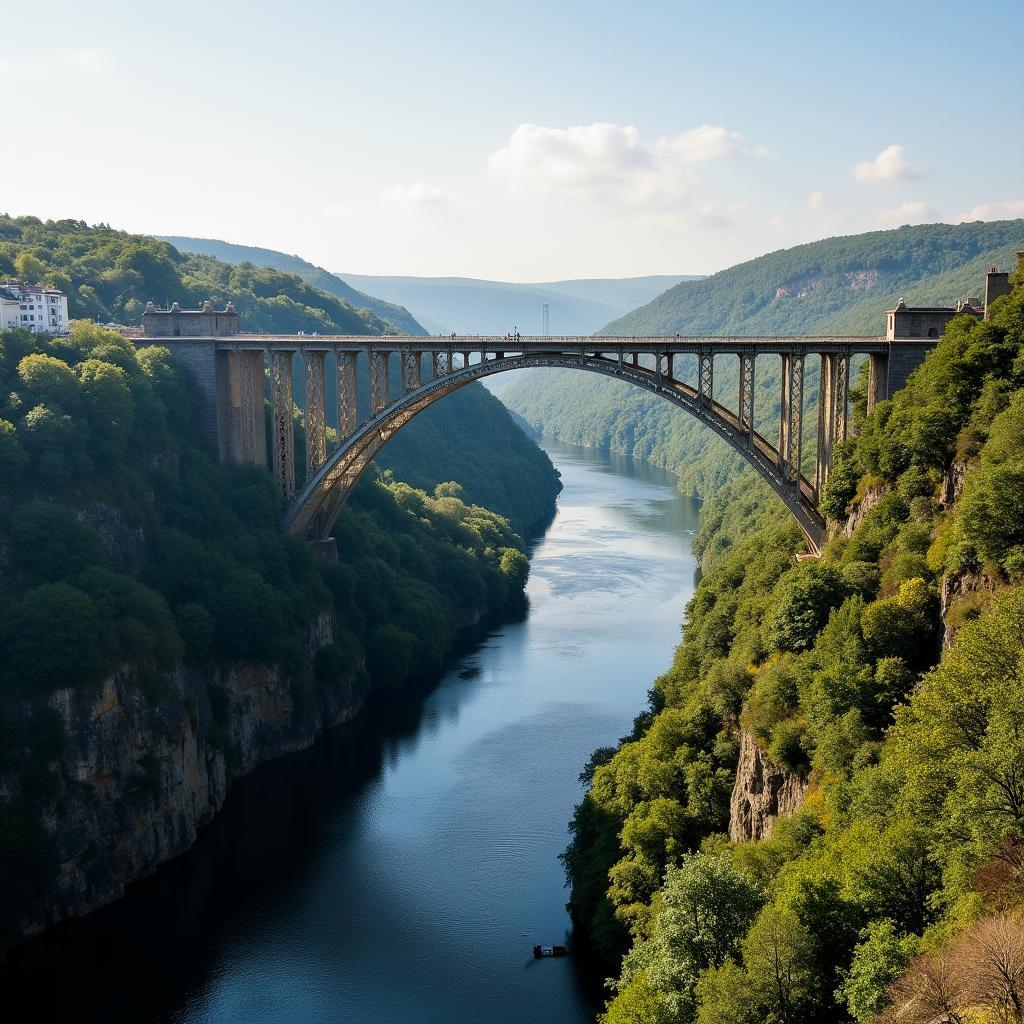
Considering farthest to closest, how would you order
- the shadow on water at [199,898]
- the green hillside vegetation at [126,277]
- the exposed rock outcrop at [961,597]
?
the green hillside vegetation at [126,277], the shadow on water at [199,898], the exposed rock outcrop at [961,597]

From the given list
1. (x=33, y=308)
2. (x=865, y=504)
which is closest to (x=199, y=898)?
(x=865, y=504)

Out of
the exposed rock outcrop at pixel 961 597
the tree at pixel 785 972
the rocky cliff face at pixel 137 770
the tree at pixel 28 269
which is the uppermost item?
the tree at pixel 28 269

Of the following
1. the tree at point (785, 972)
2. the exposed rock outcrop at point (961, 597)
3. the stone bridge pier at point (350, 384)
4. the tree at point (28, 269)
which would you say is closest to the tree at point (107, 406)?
the stone bridge pier at point (350, 384)

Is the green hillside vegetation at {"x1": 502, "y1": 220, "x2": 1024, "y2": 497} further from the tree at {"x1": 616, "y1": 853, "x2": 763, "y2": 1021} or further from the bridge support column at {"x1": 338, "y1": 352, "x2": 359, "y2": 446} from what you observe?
the tree at {"x1": 616, "y1": 853, "x2": 763, "y2": 1021}

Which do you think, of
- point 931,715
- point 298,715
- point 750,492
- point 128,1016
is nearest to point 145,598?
point 298,715

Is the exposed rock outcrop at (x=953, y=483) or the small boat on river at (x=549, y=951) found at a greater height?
the exposed rock outcrop at (x=953, y=483)

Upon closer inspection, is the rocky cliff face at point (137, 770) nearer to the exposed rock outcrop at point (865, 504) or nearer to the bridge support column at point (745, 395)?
the bridge support column at point (745, 395)

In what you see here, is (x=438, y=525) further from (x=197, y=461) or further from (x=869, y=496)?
(x=869, y=496)
